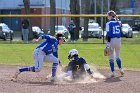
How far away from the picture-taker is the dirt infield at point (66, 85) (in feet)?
33.0

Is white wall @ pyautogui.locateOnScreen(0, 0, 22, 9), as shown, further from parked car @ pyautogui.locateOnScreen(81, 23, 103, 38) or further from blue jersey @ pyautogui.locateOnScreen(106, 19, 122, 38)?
blue jersey @ pyautogui.locateOnScreen(106, 19, 122, 38)

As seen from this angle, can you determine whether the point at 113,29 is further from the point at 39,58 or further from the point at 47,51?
the point at 39,58

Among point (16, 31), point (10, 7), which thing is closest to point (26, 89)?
point (16, 31)

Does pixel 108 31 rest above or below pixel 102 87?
above

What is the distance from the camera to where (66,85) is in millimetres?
11023

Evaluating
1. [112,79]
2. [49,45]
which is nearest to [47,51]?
[49,45]

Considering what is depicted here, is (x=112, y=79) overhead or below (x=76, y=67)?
below

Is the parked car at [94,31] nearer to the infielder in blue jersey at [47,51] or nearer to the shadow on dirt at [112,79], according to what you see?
the shadow on dirt at [112,79]

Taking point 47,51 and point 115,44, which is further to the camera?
point 115,44

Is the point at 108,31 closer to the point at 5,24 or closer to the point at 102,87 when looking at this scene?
the point at 102,87

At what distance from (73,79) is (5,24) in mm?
23567

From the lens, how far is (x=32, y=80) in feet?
40.1

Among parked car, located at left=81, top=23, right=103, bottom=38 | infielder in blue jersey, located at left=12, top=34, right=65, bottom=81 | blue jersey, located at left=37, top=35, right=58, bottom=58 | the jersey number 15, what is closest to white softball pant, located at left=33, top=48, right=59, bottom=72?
infielder in blue jersey, located at left=12, top=34, right=65, bottom=81

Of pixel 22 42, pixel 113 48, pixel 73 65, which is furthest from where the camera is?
pixel 22 42
